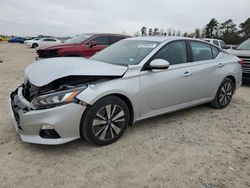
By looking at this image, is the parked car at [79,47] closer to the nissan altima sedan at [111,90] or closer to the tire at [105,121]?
the nissan altima sedan at [111,90]

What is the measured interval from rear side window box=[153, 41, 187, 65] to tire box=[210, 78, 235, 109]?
1.29 m

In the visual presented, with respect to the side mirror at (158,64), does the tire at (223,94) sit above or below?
below

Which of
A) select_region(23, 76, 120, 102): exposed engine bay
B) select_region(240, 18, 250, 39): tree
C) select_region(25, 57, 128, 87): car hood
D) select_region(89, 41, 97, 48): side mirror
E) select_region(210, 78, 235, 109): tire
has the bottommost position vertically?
select_region(210, 78, 235, 109): tire

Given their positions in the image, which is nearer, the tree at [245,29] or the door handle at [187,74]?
the door handle at [187,74]

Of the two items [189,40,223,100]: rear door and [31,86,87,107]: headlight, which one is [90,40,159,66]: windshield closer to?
[189,40,223,100]: rear door

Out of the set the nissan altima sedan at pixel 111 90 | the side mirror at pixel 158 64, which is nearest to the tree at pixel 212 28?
the nissan altima sedan at pixel 111 90

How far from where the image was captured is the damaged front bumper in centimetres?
278

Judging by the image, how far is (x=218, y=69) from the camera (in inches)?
184

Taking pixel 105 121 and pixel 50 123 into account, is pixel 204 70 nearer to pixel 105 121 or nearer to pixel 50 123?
pixel 105 121

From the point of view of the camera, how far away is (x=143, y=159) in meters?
2.94

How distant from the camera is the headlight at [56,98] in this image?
282cm

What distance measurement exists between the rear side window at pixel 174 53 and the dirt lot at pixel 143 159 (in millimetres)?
1104

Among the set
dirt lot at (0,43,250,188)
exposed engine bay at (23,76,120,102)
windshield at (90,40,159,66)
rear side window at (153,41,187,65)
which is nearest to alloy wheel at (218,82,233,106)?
dirt lot at (0,43,250,188)

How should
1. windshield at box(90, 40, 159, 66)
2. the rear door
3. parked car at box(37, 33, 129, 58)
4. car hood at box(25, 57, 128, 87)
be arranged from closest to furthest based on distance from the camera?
car hood at box(25, 57, 128, 87), windshield at box(90, 40, 159, 66), the rear door, parked car at box(37, 33, 129, 58)
